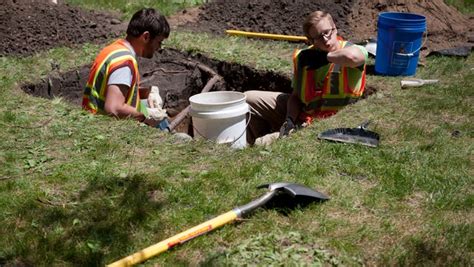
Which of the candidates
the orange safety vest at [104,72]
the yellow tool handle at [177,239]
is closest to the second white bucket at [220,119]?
the orange safety vest at [104,72]

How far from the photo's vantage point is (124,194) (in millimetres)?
4145

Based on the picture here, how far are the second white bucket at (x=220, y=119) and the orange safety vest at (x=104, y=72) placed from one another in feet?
2.28

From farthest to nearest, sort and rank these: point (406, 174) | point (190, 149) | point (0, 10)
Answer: point (0, 10), point (190, 149), point (406, 174)

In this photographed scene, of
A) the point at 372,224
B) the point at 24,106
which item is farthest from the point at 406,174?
the point at 24,106

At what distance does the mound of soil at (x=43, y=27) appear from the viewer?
7.84m

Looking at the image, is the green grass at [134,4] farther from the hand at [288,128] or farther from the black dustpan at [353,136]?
the black dustpan at [353,136]

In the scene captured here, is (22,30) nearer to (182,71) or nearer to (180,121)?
(182,71)

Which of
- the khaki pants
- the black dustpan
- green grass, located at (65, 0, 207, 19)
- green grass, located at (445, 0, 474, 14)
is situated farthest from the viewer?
green grass, located at (65, 0, 207, 19)

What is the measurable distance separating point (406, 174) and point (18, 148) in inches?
120

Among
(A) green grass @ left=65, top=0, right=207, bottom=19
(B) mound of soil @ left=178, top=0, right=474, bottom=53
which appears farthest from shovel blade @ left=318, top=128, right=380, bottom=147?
(A) green grass @ left=65, top=0, right=207, bottom=19

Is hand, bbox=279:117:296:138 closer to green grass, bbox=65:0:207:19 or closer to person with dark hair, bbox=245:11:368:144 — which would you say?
person with dark hair, bbox=245:11:368:144

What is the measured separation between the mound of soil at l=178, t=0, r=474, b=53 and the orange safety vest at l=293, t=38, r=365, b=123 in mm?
2689

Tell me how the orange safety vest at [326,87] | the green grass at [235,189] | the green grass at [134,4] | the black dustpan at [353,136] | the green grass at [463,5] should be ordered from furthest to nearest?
the green grass at [134,4], the green grass at [463,5], the orange safety vest at [326,87], the black dustpan at [353,136], the green grass at [235,189]

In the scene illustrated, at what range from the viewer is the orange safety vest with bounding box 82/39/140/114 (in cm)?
541
